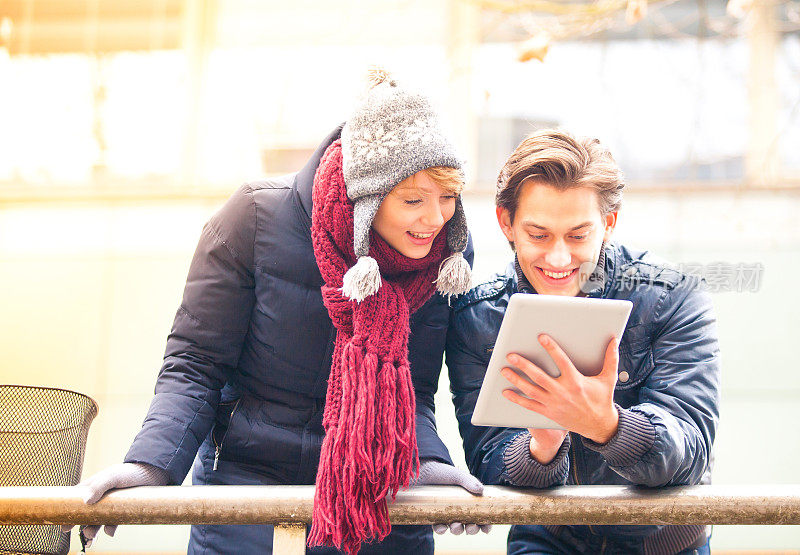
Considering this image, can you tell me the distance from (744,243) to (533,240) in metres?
2.76

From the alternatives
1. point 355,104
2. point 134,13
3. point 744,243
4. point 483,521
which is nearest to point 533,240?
point 355,104

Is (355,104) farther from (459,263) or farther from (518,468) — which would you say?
(518,468)

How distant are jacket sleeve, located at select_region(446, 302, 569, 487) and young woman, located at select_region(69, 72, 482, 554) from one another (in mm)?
66

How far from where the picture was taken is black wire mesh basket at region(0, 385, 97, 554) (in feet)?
7.21

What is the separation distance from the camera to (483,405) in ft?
4.98

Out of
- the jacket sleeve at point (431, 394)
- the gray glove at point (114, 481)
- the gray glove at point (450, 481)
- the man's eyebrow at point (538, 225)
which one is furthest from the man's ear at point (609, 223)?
the gray glove at point (114, 481)

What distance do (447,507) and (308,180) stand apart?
82cm

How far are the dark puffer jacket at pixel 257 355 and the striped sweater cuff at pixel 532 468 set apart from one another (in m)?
0.20

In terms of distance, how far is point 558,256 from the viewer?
1.88 m

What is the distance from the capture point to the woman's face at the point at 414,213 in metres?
1.83

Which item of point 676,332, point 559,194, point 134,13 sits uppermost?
point 134,13

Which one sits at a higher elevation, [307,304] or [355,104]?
[355,104]

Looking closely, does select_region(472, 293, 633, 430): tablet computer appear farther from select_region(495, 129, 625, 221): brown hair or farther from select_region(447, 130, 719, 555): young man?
select_region(495, 129, 625, 221): brown hair

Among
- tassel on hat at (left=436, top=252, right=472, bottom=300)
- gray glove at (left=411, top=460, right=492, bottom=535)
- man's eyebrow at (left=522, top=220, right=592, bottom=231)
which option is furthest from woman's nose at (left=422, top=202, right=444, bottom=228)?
gray glove at (left=411, top=460, right=492, bottom=535)
